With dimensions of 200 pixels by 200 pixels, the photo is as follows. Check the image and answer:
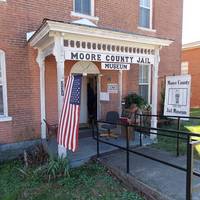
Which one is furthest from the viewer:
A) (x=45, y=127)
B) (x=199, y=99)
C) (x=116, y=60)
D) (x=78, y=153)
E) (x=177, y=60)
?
(x=199, y=99)

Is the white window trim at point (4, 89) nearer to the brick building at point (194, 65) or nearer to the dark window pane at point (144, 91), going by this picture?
the dark window pane at point (144, 91)

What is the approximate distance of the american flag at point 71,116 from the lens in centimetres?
464

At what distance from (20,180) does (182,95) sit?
4281 mm

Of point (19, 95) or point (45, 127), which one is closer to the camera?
point (19, 95)

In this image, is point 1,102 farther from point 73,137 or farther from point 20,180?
point 73,137

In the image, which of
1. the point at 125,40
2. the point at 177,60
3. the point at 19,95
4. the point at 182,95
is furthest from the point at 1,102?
the point at 177,60

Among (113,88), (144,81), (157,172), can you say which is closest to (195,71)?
(144,81)

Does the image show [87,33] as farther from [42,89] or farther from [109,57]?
[42,89]

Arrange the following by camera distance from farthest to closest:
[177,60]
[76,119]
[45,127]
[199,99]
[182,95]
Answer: [199,99] → [177,60] → [45,127] → [182,95] → [76,119]

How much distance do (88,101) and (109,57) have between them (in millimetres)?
3335

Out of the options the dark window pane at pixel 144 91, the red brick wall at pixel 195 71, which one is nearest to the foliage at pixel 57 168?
the dark window pane at pixel 144 91

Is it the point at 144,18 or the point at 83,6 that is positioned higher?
the point at 144,18

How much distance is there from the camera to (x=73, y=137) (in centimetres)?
467

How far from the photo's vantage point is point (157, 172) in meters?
4.69
